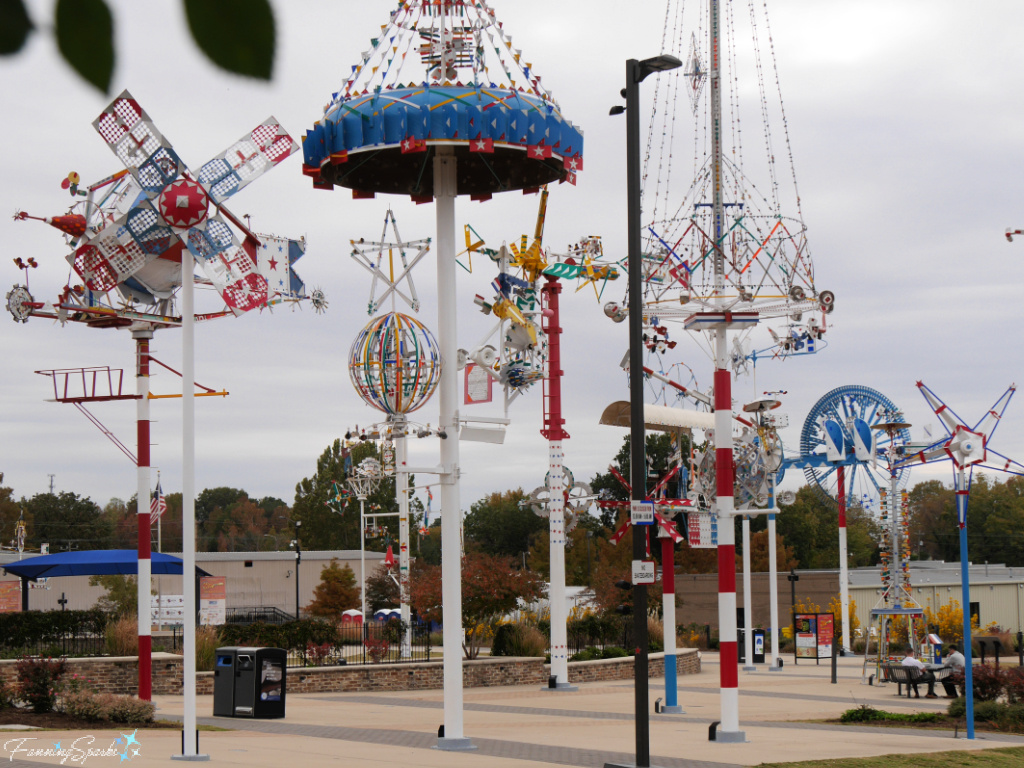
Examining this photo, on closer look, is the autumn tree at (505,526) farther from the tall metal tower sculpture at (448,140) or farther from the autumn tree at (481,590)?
the tall metal tower sculpture at (448,140)

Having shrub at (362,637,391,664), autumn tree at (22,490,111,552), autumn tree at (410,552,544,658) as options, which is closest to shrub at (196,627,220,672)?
shrub at (362,637,391,664)

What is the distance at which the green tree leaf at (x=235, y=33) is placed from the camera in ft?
4.24

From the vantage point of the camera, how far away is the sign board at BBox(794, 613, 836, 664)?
120 feet

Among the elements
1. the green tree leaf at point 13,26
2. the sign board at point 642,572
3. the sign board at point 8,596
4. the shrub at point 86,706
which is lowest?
the shrub at point 86,706

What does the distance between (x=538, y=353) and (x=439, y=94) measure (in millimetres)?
7950

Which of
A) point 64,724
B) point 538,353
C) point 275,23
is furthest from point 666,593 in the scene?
point 275,23

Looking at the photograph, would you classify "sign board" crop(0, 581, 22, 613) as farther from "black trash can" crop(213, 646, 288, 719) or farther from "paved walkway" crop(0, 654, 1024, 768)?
"black trash can" crop(213, 646, 288, 719)

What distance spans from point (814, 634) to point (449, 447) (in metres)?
24.8

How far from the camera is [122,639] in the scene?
27.2 m

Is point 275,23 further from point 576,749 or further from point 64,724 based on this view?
point 64,724

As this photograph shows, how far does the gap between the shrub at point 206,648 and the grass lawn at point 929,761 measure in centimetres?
1549

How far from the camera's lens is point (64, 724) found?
683 inches

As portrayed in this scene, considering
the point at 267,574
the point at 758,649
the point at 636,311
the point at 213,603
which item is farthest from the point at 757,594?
the point at 636,311

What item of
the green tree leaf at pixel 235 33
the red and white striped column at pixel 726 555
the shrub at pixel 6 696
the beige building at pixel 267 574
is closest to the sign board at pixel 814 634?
the red and white striped column at pixel 726 555
